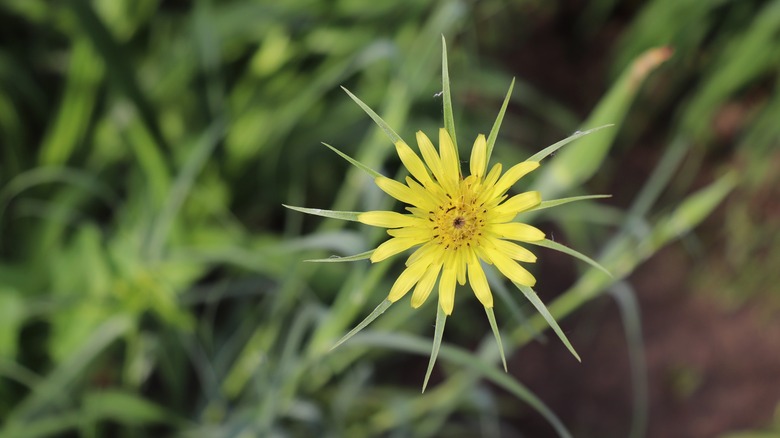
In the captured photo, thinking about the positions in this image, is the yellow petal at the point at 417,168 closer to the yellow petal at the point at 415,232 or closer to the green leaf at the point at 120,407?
the yellow petal at the point at 415,232

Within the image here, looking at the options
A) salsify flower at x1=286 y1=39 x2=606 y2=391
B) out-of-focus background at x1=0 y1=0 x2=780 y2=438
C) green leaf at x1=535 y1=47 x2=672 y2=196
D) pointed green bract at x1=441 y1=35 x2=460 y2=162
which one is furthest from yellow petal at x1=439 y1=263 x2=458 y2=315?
green leaf at x1=535 y1=47 x2=672 y2=196

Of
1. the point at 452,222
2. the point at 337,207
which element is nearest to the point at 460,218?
the point at 452,222

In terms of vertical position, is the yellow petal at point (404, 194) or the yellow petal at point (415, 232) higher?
the yellow petal at point (404, 194)

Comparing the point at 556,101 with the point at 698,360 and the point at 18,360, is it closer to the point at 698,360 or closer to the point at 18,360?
the point at 698,360

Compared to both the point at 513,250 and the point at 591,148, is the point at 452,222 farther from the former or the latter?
the point at 591,148

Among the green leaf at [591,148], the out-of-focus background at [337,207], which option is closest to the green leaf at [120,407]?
the out-of-focus background at [337,207]
